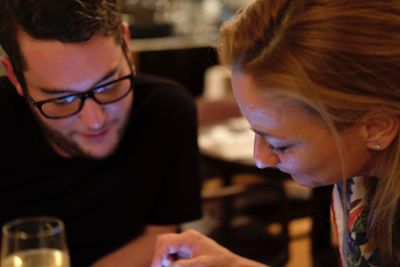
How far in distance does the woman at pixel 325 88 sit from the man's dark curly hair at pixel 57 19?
380 millimetres

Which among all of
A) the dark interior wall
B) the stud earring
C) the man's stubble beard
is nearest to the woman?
the stud earring

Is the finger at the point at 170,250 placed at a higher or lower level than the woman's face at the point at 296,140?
lower

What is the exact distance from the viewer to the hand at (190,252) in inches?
49.9

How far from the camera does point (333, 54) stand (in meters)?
0.90

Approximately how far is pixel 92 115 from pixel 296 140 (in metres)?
0.56

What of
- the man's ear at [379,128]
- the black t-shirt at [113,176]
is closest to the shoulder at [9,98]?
the black t-shirt at [113,176]

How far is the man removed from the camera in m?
1.36

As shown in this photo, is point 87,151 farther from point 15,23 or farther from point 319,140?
point 319,140

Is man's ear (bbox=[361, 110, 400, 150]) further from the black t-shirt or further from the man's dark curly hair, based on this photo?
the black t-shirt

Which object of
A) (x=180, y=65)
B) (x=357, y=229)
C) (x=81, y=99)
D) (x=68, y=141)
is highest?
(x=81, y=99)

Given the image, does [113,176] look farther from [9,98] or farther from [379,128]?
[379,128]

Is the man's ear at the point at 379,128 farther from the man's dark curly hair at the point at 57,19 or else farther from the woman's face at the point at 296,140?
the man's dark curly hair at the point at 57,19

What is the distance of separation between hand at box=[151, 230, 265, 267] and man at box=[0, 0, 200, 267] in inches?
6.9

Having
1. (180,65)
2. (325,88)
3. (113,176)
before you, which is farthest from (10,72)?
(180,65)
